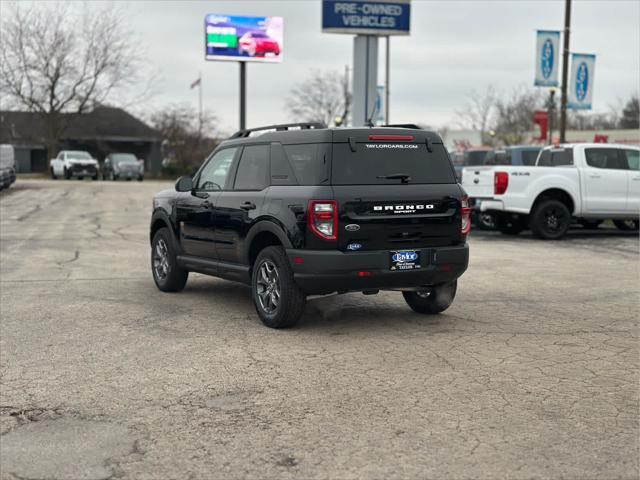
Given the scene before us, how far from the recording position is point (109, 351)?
6812mm

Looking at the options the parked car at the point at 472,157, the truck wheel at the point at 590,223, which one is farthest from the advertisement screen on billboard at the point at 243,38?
the truck wheel at the point at 590,223

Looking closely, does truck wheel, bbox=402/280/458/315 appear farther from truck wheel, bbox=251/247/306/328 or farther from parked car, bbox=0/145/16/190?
parked car, bbox=0/145/16/190

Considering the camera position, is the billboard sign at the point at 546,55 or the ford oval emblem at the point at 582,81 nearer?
the billboard sign at the point at 546,55

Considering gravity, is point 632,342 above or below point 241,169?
below

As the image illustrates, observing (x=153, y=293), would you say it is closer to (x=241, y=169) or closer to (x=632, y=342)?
(x=241, y=169)

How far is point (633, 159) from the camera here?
17250 mm

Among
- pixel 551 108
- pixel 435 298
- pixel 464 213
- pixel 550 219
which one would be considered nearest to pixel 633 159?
pixel 550 219

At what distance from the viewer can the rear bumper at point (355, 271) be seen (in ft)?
23.7

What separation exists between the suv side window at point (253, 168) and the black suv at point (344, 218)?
1 centimetres

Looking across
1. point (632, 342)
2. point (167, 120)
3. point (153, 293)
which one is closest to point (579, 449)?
point (632, 342)

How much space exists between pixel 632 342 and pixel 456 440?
10.7 feet

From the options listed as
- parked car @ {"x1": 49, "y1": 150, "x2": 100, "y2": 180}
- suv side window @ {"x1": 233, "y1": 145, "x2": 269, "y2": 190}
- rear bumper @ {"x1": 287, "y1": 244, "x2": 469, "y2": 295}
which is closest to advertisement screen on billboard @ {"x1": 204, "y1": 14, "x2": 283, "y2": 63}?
parked car @ {"x1": 49, "y1": 150, "x2": 100, "y2": 180}

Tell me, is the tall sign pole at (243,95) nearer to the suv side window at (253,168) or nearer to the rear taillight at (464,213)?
the suv side window at (253,168)

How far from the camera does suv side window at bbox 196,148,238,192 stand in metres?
8.88
